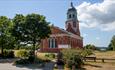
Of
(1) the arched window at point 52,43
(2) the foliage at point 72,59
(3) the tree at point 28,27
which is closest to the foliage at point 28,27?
(3) the tree at point 28,27

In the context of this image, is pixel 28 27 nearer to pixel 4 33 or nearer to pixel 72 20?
pixel 4 33

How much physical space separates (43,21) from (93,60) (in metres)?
9.52

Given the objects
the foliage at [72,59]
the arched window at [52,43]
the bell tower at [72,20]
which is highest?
the bell tower at [72,20]

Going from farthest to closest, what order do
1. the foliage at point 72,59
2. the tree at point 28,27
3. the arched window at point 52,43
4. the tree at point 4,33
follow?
the arched window at point 52,43 < the tree at point 4,33 < the tree at point 28,27 < the foliage at point 72,59

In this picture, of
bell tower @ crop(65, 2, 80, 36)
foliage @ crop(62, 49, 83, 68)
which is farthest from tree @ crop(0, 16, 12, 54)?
bell tower @ crop(65, 2, 80, 36)

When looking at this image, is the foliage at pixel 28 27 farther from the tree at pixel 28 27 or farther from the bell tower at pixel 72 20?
the bell tower at pixel 72 20

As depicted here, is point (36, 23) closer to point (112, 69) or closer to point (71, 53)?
point (71, 53)

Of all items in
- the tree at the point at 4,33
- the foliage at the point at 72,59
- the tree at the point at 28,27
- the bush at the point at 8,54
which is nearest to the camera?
the foliage at the point at 72,59

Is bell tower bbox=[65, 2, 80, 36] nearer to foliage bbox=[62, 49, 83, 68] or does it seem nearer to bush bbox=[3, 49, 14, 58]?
bush bbox=[3, 49, 14, 58]

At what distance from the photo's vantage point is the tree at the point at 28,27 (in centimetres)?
3444

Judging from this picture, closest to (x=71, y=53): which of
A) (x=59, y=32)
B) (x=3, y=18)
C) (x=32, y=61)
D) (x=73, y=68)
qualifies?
(x=73, y=68)

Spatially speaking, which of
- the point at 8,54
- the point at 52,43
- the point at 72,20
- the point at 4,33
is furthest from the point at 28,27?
the point at 72,20

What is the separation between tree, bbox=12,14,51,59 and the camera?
3444 cm

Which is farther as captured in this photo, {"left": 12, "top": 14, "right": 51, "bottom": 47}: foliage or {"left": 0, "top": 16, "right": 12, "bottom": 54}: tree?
{"left": 0, "top": 16, "right": 12, "bottom": 54}: tree
